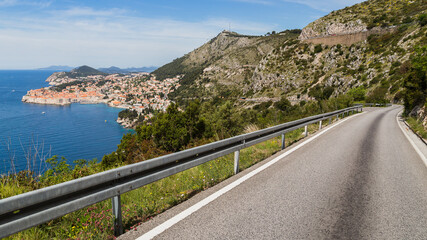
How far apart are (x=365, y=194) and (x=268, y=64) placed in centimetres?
10615

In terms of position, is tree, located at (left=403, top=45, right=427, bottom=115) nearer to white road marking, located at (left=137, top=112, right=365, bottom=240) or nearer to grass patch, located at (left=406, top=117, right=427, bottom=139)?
grass patch, located at (left=406, top=117, right=427, bottom=139)

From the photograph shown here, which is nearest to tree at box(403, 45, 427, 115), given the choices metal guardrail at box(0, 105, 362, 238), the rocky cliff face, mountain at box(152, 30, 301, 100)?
metal guardrail at box(0, 105, 362, 238)

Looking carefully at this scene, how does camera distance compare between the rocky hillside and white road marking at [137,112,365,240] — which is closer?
white road marking at [137,112,365,240]

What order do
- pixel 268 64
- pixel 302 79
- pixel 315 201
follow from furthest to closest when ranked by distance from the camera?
pixel 268 64 → pixel 302 79 → pixel 315 201

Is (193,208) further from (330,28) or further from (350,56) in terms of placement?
(330,28)

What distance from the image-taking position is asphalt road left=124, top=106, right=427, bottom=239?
2.77m

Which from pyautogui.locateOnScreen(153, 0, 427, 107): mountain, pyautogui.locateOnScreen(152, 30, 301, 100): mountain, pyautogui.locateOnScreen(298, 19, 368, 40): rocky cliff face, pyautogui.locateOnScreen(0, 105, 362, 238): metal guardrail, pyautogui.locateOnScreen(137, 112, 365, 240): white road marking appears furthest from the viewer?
pyautogui.locateOnScreen(152, 30, 301, 100): mountain

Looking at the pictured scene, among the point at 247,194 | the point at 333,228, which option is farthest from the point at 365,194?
the point at 247,194

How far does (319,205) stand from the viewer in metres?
3.53

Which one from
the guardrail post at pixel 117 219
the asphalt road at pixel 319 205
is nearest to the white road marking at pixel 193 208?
the asphalt road at pixel 319 205

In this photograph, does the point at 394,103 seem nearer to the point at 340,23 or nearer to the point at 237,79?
the point at 340,23

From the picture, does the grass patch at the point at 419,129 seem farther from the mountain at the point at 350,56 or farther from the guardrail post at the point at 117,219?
the mountain at the point at 350,56

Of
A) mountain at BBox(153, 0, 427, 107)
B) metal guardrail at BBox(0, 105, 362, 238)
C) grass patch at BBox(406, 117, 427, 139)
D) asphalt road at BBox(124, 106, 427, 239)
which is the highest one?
mountain at BBox(153, 0, 427, 107)

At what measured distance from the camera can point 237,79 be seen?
515 ft
